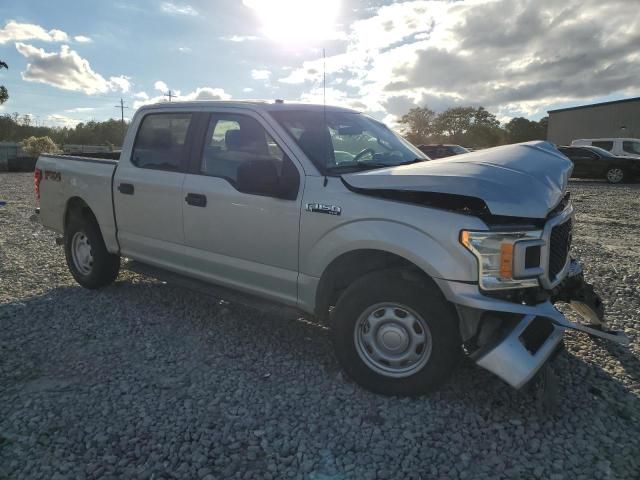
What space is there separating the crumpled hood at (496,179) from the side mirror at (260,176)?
0.50m

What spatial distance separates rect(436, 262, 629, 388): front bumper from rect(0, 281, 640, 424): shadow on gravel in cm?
38

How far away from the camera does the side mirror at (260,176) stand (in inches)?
132

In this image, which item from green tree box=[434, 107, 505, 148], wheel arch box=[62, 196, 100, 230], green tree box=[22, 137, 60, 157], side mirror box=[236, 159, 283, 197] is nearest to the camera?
side mirror box=[236, 159, 283, 197]

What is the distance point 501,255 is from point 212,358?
230cm

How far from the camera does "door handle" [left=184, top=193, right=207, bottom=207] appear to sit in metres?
4.10

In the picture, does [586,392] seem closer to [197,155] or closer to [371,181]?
[371,181]

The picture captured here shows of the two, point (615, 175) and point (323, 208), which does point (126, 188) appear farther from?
point (615, 175)

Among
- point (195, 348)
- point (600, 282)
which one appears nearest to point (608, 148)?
point (600, 282)

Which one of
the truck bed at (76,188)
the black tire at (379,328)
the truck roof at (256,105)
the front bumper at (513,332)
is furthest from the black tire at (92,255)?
the front bumper at (513,332)

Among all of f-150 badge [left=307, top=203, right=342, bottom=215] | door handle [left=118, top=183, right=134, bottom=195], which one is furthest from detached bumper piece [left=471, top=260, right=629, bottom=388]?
door handle [left=118, top=183, right=134, bottom=195]

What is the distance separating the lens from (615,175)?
19.2 metres

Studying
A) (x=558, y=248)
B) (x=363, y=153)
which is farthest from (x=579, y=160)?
(x=558, y=248)

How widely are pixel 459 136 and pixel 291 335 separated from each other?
80.5 metres

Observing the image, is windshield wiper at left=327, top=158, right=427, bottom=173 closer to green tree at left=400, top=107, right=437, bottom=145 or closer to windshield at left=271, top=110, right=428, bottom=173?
windshield at left=271, top=110, right=428, bottom=173
